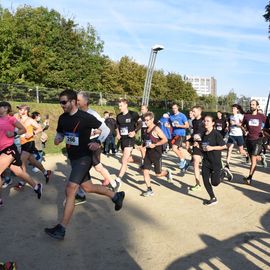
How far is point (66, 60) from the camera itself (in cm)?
3219

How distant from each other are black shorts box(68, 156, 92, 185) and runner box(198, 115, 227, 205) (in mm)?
2463

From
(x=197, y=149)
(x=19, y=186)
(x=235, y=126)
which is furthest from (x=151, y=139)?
(x=235, y=126)

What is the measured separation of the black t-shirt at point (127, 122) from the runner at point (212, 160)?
2171 mm

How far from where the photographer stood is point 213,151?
23.2ft

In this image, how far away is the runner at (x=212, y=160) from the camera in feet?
23.1

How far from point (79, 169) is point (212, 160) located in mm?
2719

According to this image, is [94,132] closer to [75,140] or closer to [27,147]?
[75,140]

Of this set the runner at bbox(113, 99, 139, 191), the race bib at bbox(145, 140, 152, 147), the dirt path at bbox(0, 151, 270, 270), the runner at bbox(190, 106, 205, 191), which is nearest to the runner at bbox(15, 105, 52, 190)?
the dirt path at bbox(0, 151, 270, 270)

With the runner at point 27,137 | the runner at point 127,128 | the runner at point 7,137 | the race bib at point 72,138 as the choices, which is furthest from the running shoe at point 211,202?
the runner at point 27,137

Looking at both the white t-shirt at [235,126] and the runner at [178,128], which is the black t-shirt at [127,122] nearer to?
Result: the runner at [178,128]

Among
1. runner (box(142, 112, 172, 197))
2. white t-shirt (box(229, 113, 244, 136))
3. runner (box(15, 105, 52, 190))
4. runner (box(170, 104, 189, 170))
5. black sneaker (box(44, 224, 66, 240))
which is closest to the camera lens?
black sneaker (box(44, 224, 66, 240))

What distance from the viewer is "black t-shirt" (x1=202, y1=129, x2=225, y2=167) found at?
7062 mm

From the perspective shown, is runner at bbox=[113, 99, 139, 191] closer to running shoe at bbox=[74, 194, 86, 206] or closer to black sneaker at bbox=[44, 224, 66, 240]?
running shoe at bbox=[74, 194, 86, 206]

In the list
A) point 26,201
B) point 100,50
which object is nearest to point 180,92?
point 100,50
